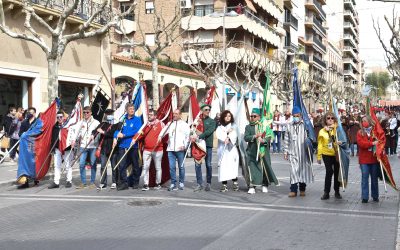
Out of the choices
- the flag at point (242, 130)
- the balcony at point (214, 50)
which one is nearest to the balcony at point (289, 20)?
the balcony at point (214, 50)

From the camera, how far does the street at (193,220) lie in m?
6.89

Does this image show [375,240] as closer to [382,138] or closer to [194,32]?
[382,138]

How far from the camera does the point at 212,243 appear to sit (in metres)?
6.83

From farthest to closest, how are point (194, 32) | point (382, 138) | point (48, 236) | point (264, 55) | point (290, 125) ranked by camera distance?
point (264, 55) → point (194, 32) → point (290, 125) → point (382, 138) → point (48, 236)

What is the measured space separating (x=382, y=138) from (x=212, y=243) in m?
4.57

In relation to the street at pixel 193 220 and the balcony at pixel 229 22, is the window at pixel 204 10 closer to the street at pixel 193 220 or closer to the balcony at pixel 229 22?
the balcony at pixel 229 22

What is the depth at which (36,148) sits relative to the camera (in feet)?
40.9

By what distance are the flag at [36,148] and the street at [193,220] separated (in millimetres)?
693

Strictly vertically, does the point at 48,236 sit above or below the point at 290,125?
below

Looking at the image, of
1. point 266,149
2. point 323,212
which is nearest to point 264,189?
point 266,149

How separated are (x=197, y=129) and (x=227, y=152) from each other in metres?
0.96

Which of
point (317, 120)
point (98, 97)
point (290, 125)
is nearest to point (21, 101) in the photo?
point (98, 97)

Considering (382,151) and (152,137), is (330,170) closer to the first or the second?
(382,151)

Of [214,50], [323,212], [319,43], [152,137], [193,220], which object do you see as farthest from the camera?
[319,43]
